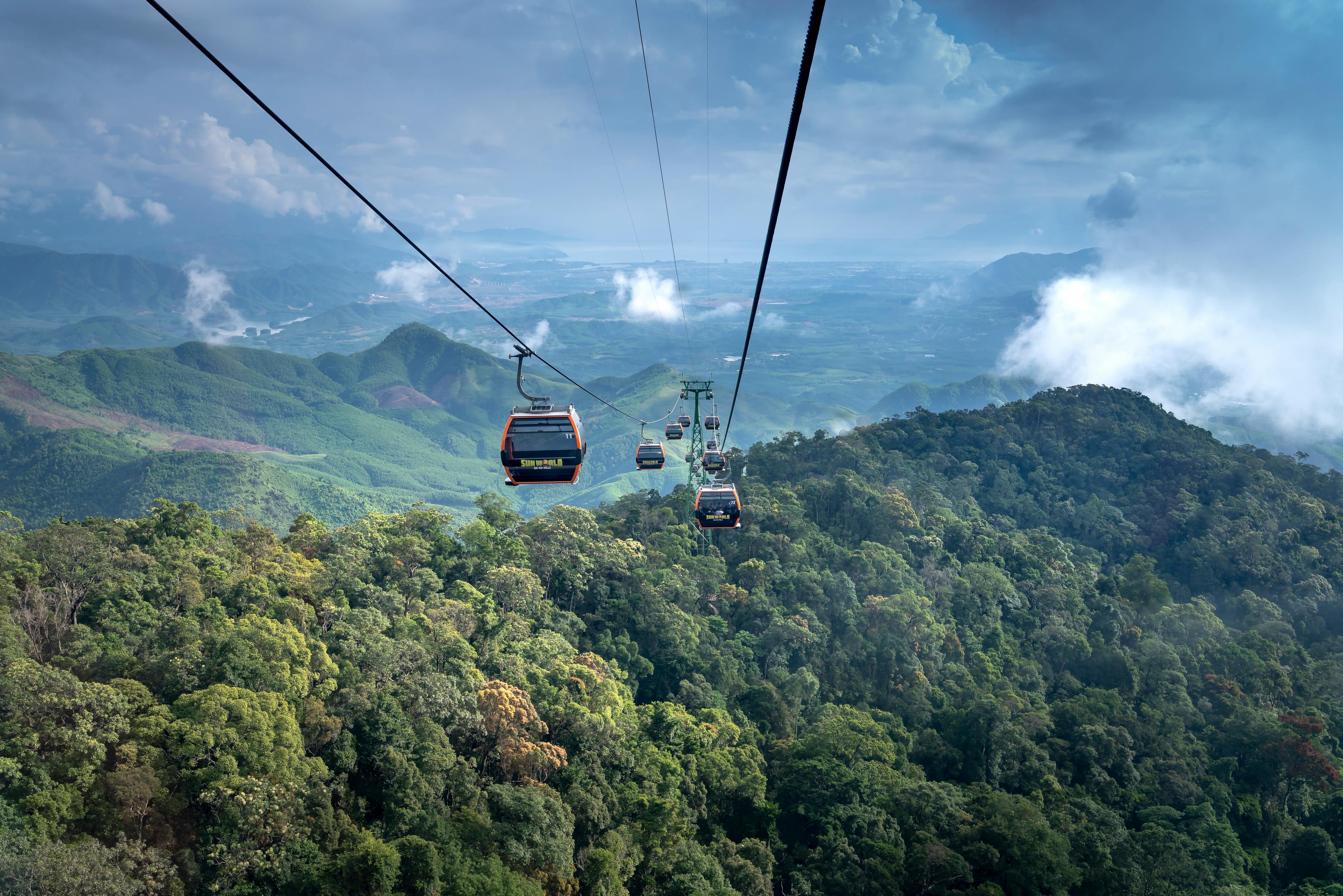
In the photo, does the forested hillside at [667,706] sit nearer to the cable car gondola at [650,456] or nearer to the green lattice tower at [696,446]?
the green lattice tower at [696,446]

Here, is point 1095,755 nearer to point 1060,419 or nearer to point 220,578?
point 220,578

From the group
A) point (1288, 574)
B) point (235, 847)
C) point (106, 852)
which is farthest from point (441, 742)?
point (1288, 574)

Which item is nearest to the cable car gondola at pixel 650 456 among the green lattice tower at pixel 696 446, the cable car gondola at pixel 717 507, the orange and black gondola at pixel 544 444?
the green lattice tower at pixel 696 446

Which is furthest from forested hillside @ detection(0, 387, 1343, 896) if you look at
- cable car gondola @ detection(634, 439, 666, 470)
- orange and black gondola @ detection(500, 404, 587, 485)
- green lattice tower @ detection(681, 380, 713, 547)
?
orange and black gondola @ detection(500, 404, 587, 485)

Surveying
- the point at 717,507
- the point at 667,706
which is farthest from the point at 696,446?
the point at 667,706

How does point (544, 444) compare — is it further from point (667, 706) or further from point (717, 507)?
point (667, 706)
